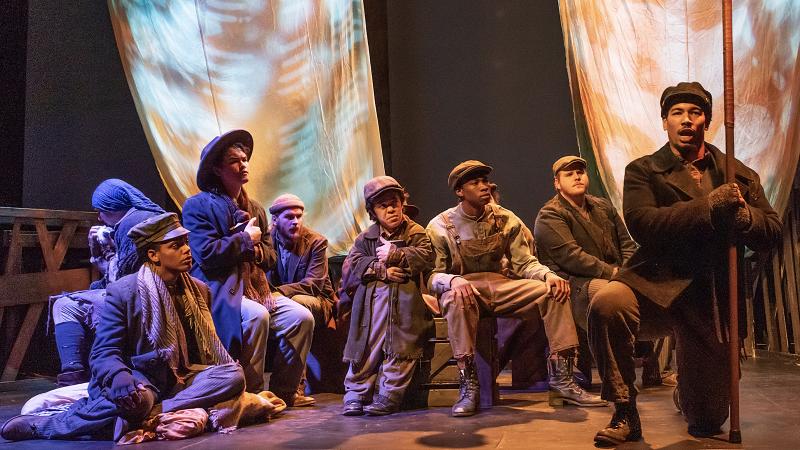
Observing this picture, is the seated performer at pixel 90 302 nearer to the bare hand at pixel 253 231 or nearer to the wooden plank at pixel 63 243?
the bare hand at pixel 253 231

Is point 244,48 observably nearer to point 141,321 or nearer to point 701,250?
point 141,321

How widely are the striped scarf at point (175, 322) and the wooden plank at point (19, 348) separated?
2.49 meters

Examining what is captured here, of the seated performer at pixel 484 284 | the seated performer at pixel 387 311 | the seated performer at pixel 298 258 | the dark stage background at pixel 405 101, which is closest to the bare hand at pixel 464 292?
the seated performer at pixel 484 284

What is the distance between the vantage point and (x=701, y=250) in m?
3.26

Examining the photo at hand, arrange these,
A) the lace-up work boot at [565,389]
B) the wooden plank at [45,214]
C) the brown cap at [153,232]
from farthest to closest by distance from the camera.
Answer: the wooden plank at [45,214], the lace-up work boot at [565,389], the brown cap at [153,232]

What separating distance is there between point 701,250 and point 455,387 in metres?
1.89

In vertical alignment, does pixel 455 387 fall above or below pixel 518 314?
below

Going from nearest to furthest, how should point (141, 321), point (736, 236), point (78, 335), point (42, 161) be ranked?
point (736, 236)
point (141, 321)
point (78, 335)
point (42, 161)

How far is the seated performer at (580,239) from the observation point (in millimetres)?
4871

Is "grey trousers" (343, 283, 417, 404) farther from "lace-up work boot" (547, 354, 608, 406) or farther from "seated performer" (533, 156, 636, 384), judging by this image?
"seated performer" (533, 156, 636, 384)

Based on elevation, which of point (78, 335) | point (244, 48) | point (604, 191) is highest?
point (244, 48)

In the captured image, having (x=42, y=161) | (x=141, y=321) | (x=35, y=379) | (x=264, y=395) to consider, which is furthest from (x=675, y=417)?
(x=42, y=161)

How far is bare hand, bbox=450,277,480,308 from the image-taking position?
445 centimetres

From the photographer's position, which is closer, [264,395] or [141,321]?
[141,321]
